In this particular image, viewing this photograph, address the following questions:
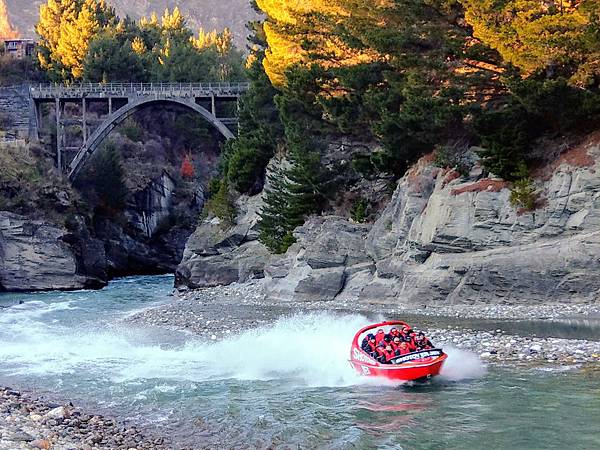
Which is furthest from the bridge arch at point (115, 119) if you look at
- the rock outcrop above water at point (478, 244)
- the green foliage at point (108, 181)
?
the rock outcrop above water at point (478, 244)

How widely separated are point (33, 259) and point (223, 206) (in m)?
14.6

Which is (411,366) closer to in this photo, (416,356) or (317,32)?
(416,356)

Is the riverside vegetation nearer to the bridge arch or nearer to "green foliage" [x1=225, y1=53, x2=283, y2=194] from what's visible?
"green foliage" [x1=225, y1=53, x2=283, y2=194]

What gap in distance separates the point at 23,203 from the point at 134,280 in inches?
429

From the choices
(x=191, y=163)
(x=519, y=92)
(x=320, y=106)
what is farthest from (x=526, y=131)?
(x=191, y=163)

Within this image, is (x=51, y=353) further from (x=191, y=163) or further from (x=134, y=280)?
(x=191, y=163)

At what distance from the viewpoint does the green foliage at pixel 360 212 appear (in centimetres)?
4106

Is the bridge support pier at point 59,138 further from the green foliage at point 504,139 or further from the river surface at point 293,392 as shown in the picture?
the green foliage at point 504,139

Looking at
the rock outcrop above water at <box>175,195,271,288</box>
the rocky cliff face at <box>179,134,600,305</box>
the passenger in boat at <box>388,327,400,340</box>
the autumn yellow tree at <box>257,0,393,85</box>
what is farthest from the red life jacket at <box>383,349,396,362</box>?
the rock outcrop above water at <box>175,195,271,288</box>

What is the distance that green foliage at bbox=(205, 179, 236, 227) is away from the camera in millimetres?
53375

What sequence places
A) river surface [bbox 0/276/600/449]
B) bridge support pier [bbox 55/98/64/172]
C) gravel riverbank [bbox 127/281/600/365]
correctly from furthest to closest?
bridge support pier [bbox 55/98/64/172]
gravel riverbank [bbox 127/281/600/365]
river surface [bbox 0/276/600/449]

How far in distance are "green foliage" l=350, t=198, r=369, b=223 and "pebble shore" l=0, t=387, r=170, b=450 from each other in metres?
24.2

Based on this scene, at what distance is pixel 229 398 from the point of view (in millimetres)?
19516

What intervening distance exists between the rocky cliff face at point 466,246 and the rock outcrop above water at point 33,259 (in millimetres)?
23209
